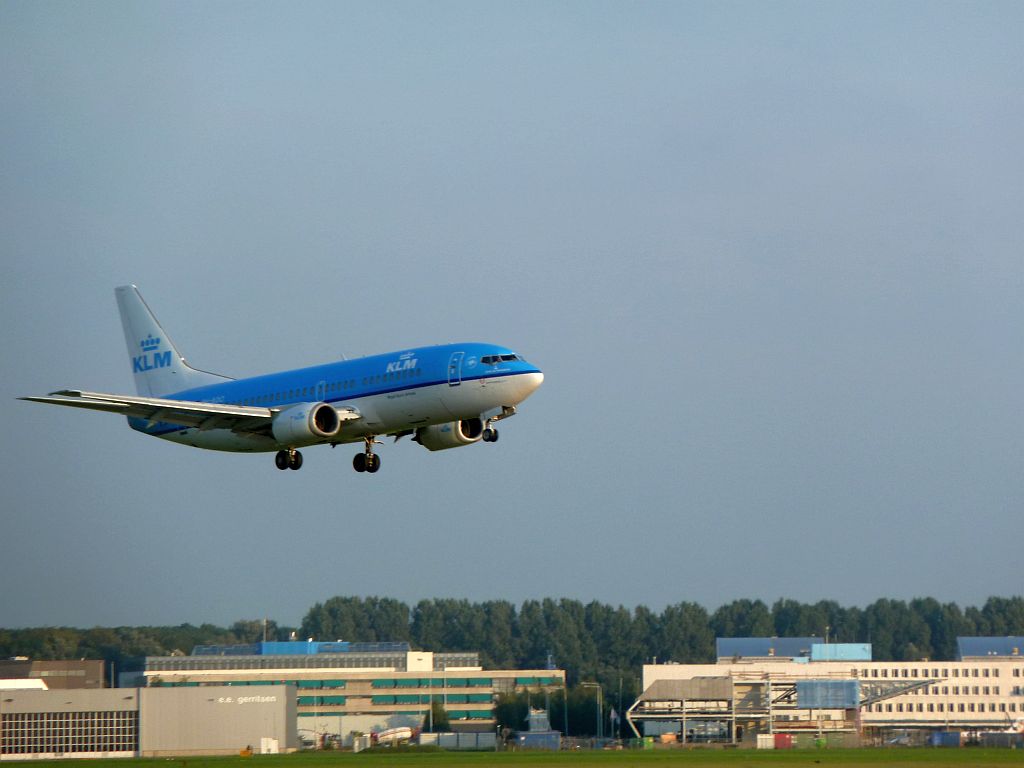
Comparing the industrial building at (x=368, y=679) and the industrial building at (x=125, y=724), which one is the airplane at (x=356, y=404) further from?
the industrial building at (x=368, y=679)

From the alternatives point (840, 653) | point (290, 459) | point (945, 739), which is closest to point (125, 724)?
point (290, 459)

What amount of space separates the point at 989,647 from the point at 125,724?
71454 mm

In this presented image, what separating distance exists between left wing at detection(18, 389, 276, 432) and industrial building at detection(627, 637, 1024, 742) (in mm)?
39064

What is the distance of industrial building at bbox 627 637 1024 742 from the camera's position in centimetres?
9294

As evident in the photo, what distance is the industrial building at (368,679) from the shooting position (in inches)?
4860

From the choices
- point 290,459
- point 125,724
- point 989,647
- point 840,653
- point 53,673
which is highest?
point 290,459

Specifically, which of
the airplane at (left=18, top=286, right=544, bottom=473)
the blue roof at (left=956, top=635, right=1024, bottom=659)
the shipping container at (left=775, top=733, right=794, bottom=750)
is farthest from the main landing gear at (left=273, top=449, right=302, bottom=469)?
the blue roof at (left=956, top=635, right=1024, bottom=659)

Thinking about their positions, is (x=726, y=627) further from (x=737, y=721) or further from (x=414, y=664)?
(x=737, y=721)

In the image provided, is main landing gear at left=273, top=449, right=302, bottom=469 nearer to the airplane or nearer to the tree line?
the airplane

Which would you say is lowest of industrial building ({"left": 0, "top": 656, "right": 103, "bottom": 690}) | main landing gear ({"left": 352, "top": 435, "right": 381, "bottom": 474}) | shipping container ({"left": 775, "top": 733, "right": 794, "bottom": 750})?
shipping container ({"left": 775, "top": 733, "right": 794, "bottom": 750})

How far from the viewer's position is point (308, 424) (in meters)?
63.2

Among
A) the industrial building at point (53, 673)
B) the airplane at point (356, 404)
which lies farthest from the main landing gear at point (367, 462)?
the industrial building at point (53, 673)

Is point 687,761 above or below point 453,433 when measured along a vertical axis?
below

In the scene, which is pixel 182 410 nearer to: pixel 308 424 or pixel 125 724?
pixel 308 424
